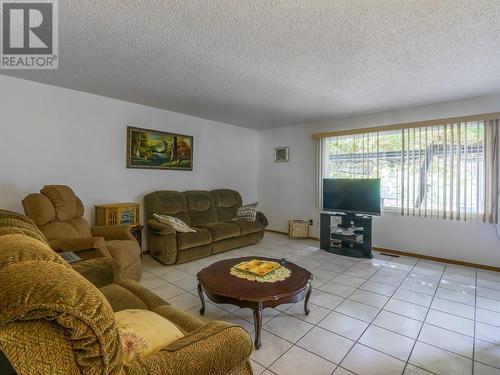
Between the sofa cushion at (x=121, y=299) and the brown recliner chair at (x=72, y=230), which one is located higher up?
the brown recliner chair at (x=72, y=230)

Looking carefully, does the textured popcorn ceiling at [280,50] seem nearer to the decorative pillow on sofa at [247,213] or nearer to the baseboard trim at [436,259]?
the decorative pillow on sofa at [247,213]

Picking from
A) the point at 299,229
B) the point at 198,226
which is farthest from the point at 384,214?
the point at 198,226

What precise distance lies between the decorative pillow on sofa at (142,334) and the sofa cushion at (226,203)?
141 inches

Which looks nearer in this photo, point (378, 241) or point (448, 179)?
point (448, 179)

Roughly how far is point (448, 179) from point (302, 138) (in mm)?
2561

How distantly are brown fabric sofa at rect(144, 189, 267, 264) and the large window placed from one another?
7.28 feet

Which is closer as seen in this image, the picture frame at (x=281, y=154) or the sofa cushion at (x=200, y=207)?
the sofa cushion at (x=200, y=207)

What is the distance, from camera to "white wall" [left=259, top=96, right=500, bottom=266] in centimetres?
356

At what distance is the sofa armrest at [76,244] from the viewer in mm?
2389

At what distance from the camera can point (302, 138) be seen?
5324mm

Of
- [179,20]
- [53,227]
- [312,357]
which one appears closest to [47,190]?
[53,227]

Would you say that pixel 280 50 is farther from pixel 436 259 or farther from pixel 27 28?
pixel 436 259

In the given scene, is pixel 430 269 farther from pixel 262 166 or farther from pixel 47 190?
pixel 47 190

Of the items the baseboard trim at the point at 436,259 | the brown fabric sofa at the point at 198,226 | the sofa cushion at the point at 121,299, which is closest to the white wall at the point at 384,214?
the baseboard trim at the point at 436,259
